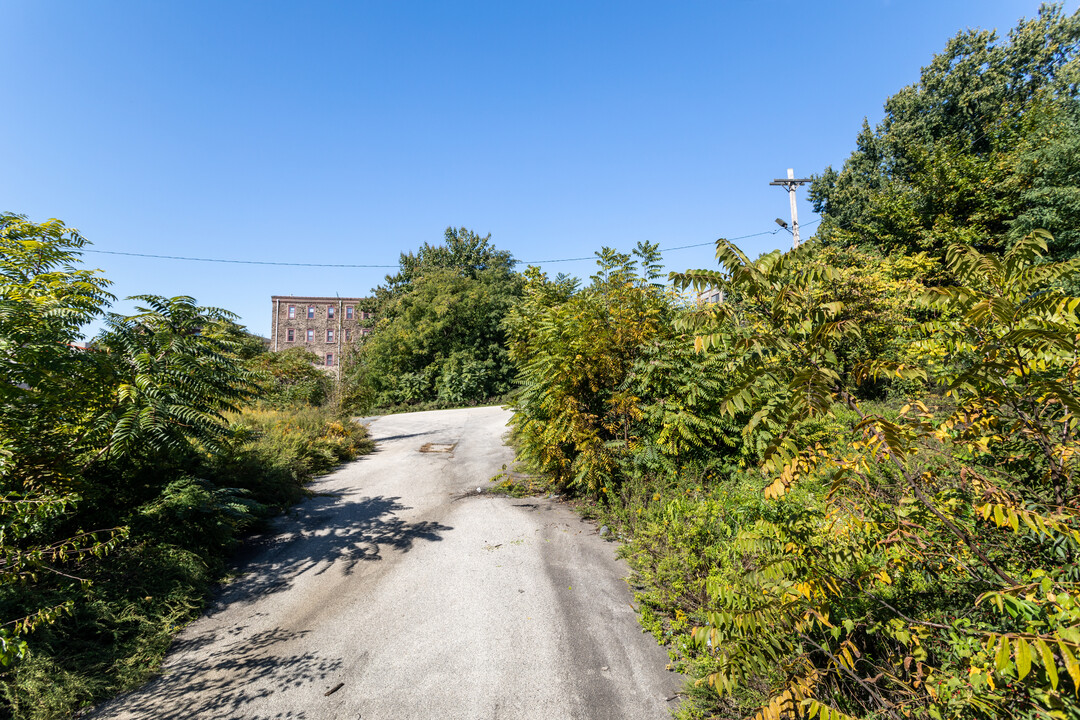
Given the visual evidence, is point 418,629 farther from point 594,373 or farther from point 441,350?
point 441,350

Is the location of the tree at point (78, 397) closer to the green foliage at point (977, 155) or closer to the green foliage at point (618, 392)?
the green foliage at point (618, 392)

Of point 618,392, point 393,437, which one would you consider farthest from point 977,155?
point 393,437

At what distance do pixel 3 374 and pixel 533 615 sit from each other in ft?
17.6

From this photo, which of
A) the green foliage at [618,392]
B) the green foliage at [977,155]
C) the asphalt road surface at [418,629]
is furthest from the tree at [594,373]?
the green foliage at [977,155]

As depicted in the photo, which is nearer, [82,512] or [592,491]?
[82,512]

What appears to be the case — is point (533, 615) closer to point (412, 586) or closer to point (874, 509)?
point (412, 586)

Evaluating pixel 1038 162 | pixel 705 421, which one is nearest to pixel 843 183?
pixel 1038 162

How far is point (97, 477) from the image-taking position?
480cm

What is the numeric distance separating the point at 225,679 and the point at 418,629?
1.62 m

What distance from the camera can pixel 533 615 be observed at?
4777mm

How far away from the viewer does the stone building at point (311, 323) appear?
57250 millimetres

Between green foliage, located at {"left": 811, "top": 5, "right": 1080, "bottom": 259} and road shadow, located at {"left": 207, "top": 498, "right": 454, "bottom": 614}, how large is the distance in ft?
59.7

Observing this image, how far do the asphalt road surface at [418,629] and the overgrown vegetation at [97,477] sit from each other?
1.51ft

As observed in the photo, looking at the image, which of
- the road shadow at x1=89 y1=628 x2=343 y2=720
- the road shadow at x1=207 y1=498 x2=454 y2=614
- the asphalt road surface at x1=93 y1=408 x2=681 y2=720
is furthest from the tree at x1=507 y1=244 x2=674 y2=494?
the road shadow at x1=89 y1=628 x2=343 y2=720
